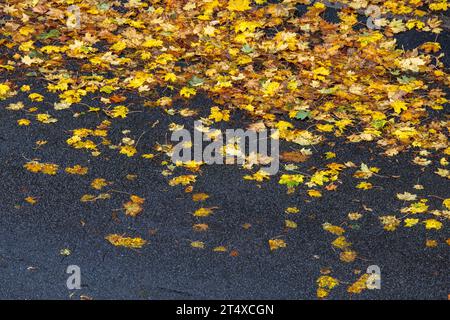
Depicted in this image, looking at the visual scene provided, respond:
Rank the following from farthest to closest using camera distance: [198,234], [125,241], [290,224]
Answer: [290,224]
[198,234]
[125,241]

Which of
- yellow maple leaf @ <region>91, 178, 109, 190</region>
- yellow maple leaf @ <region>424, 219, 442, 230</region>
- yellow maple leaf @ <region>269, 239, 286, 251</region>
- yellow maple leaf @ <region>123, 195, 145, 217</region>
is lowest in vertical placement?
yellow maple leaf @ <region>424, 219, 442, 230</region>

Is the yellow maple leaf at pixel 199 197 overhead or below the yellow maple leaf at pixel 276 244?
overhead

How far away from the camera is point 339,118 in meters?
7.62

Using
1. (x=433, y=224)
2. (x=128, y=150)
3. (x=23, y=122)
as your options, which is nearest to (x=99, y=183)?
(x=128, y=150)

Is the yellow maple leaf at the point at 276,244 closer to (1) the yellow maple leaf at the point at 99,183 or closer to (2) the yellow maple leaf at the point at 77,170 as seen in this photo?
(1) the yellow maple leaf at the point at 99,183

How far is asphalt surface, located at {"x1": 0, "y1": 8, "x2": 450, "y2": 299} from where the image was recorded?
5430 mm

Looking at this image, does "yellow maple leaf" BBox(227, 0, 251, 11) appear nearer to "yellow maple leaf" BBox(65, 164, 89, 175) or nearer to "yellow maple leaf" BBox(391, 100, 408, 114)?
"yellow maple leaf" BBox(391, 100, 408, 114)

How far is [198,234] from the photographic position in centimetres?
595

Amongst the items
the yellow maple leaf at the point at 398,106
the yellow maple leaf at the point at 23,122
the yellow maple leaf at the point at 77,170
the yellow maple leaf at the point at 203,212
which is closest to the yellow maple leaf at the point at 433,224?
the yellow maple leaf at the point at 203,212

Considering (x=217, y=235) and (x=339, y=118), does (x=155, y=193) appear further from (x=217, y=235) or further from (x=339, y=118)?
(x=339, y=118)

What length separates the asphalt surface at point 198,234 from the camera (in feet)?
17.8

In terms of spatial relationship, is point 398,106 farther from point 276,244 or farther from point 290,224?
point 276,244

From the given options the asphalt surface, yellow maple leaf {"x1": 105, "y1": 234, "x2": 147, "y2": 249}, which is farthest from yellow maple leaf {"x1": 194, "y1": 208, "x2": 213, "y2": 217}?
yellow maple leaf {"x1": 105, "y1": 234, "x2": 147, "y2": 249}

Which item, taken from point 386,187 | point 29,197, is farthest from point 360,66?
point 29,197
